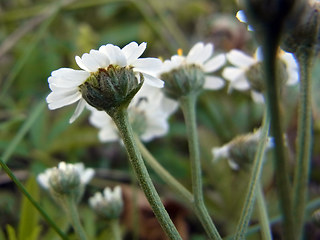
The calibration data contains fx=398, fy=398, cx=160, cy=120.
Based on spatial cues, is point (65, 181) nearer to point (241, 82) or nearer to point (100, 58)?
point (100, 58)

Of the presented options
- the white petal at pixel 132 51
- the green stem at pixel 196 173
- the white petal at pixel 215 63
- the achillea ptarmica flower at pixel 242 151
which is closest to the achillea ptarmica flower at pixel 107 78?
the white petal at pixel 132 51

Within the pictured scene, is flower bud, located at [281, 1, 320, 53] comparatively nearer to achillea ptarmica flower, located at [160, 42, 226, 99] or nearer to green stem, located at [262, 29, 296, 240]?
achillea ptarmica flower, located at [160, 42, 226, 99]

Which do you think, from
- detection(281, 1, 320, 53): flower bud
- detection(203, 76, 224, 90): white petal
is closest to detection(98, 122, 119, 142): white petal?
detection(203, 76, 224, 90): white petal

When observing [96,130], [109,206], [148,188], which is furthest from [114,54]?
[96,130]

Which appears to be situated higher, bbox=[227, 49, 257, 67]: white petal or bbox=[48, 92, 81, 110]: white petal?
bbox=[48, 92, 81, 110]: white petal

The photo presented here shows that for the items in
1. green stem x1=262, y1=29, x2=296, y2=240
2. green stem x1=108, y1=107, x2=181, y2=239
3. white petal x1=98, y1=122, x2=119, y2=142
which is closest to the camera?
green stem x1=262, y1=29, x2=296, y2=240

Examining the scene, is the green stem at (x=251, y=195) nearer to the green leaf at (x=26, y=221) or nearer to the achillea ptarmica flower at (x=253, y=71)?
the achillea ptarmica flower at (x=253, y=71)
